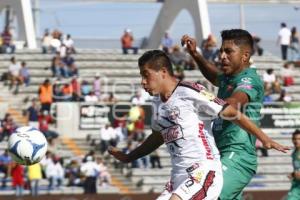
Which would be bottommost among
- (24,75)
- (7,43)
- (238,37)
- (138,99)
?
(138,99)

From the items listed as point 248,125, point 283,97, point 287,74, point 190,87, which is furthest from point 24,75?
point 248,125

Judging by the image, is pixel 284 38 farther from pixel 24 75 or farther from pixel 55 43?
pixel 24 75

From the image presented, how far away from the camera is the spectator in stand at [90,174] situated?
79.8ft

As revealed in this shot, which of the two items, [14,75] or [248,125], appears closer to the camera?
[248,125]

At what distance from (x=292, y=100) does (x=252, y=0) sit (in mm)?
12638

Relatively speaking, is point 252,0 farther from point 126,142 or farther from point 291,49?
point 126,142

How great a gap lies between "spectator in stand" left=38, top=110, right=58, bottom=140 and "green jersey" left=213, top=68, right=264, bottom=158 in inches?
703

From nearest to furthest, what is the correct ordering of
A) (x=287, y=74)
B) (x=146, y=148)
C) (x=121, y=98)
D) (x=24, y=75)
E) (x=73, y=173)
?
(x=146, y=148) < (x=73, y=173) < (x=121, y=98) < (x=24, y=75) < (x=287, y=74)

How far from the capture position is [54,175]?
960 inches

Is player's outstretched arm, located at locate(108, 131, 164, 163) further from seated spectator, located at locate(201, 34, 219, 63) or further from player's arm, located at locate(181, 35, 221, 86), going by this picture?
seated spectator, located at locate(201, 34, 219, 63)

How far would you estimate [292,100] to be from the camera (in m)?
32.1

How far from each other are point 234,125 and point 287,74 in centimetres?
2535

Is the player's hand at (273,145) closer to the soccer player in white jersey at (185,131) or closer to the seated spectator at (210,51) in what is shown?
the soccer player in white jersey at (185,131)

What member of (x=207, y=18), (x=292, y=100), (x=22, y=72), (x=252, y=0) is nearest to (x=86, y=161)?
(x=22, y=72)
